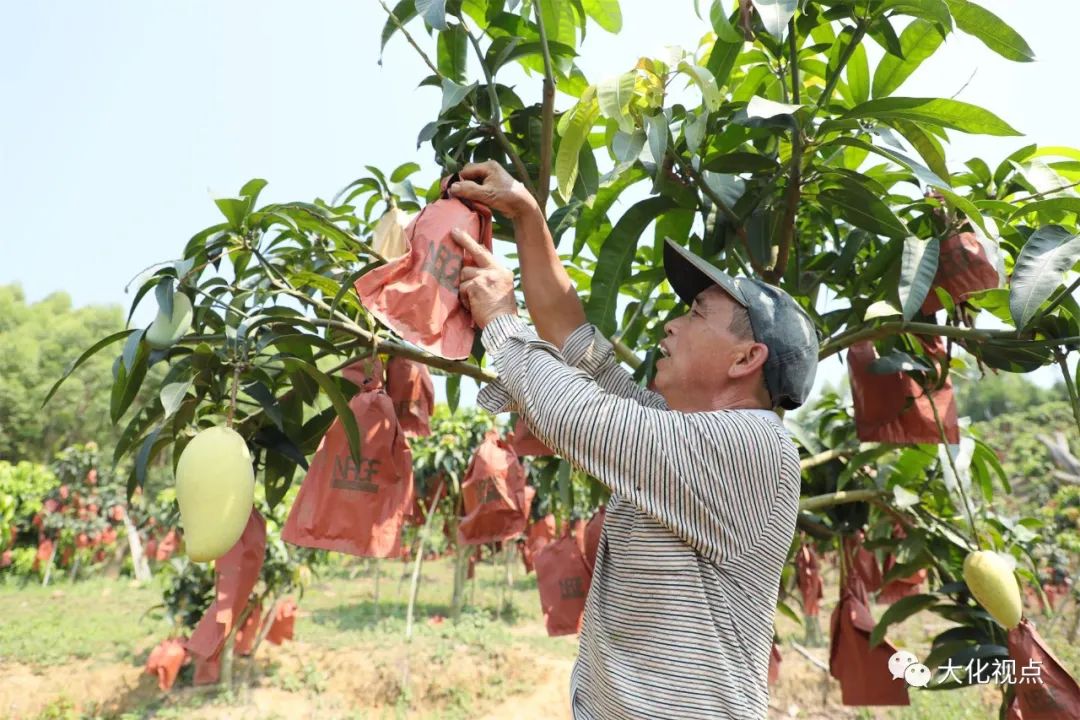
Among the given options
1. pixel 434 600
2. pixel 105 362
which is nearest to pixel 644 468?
pixel 434 600

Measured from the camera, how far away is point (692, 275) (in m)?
1.06

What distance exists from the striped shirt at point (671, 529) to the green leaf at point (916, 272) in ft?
1.21

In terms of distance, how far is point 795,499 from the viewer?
0.95m

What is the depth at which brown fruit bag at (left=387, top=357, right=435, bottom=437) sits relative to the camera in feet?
4.77

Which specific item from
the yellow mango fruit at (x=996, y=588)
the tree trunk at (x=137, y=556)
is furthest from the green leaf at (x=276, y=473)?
the tree trunk at (x=137, y=556)

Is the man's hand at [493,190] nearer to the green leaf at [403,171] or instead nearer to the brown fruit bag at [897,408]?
the green leaf at [403,171]

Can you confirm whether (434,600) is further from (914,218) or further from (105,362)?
(105,362)

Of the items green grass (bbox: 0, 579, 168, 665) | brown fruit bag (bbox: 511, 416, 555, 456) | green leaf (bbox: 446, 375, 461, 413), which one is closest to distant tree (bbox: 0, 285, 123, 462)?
green grass (bbox: 0, 579, 168, 665)

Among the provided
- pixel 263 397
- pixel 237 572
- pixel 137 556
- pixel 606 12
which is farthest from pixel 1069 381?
pixel 137 556

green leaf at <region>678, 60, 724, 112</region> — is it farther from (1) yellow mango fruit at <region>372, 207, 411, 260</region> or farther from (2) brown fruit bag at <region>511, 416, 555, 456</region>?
(2) brown fruit bag at <region>511, 416, 555, 456</region>

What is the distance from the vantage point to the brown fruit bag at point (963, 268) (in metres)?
1.19

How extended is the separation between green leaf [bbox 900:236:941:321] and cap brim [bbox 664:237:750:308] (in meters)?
0.28

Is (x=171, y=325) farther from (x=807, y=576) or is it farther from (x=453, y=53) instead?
(x=807, y=576)

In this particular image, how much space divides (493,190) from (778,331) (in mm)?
403
